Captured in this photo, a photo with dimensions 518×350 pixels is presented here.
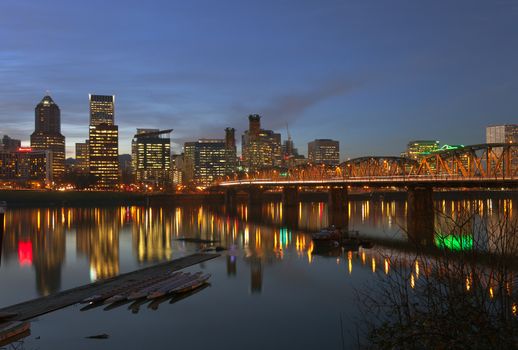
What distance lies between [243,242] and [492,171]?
3692 centimetres

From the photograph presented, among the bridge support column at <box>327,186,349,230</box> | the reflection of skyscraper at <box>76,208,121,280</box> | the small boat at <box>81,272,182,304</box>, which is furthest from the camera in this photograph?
the bridge support column at <box>327,186,349,230</box>

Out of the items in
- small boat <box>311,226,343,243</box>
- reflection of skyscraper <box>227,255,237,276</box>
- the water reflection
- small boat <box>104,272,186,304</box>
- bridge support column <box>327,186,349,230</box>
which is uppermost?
bridge support column <box>327,186,349,230</box>

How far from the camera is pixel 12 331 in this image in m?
27.9

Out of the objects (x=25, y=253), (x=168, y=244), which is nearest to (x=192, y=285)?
(x=168, y=244)

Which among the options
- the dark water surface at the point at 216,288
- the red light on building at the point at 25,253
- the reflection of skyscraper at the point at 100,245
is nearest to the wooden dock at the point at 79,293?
the dark water surface at the point at 216,288

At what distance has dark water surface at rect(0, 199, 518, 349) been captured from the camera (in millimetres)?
29069

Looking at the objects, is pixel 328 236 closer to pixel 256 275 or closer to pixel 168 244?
pixel 168 244

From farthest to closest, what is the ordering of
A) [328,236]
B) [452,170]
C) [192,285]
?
[452,170] → [328,236] → [192,285]

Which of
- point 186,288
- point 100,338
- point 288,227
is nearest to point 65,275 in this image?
point 186,288

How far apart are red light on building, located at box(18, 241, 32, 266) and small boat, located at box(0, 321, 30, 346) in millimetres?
27330

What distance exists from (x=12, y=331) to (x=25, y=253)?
37.4 metres

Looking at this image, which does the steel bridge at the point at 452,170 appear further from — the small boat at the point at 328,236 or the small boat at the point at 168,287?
the small boat at the point at 168,287

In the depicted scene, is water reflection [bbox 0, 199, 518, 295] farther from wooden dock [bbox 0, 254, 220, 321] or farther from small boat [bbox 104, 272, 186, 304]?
small boat [bbox 104, 272, 186, 304]

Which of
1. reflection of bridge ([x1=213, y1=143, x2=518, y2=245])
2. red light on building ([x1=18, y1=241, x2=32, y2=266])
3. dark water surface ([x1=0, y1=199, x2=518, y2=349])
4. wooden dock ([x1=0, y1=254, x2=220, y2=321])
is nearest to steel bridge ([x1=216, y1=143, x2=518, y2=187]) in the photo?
reflection of bridge ([x1=213, y1=143, x2=518, y2=245])
